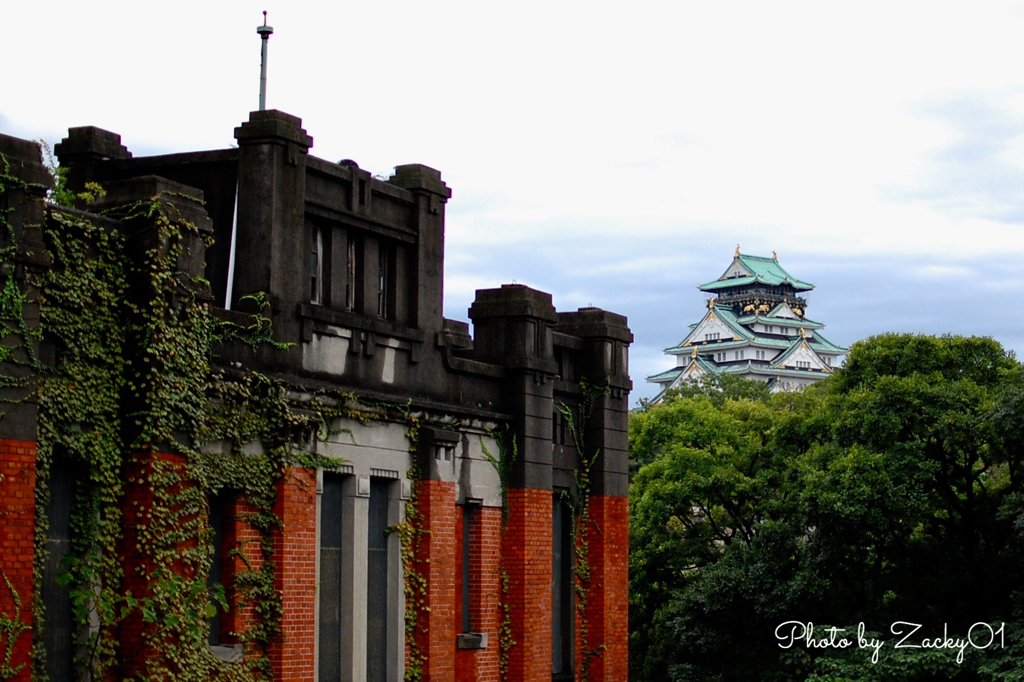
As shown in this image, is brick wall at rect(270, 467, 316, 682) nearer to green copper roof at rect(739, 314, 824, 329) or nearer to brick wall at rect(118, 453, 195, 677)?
brick wall at rect(118, 453, 195, 677)

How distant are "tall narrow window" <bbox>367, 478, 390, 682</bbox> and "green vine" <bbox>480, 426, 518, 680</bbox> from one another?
2882mm

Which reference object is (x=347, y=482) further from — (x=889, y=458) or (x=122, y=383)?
(x=889, y=458)

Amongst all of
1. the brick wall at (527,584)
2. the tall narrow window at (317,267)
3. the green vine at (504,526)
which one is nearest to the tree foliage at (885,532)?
the brick wall at (527,584)

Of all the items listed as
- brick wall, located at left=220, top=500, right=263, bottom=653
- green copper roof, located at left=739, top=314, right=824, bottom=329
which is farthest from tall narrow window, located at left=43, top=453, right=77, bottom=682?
green copper roof, located at left=739, top=314, right=824, bottom=329

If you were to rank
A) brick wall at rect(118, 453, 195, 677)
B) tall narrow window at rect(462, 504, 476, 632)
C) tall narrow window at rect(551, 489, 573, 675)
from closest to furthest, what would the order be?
1. brick wall at rect(118, 453, 195, 677)
2. tall narrow window at rect(462, 504, 476, 632)
3. tall narrow window at rect(551, 489, 573, 675)

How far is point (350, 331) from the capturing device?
2206cm

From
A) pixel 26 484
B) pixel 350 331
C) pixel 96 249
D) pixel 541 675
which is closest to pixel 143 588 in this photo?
pixel 26 484

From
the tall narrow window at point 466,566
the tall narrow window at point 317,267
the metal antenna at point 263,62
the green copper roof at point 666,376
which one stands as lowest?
the tall narrow window at point 466,566

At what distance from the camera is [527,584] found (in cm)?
2569

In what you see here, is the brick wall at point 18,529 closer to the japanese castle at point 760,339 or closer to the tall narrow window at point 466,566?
the tall narrow window at point 466,566

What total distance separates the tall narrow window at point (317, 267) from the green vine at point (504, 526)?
15.4ft

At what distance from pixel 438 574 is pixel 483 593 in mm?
1733

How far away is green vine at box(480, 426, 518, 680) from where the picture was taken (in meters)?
25.5

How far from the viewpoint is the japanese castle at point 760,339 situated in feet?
610
